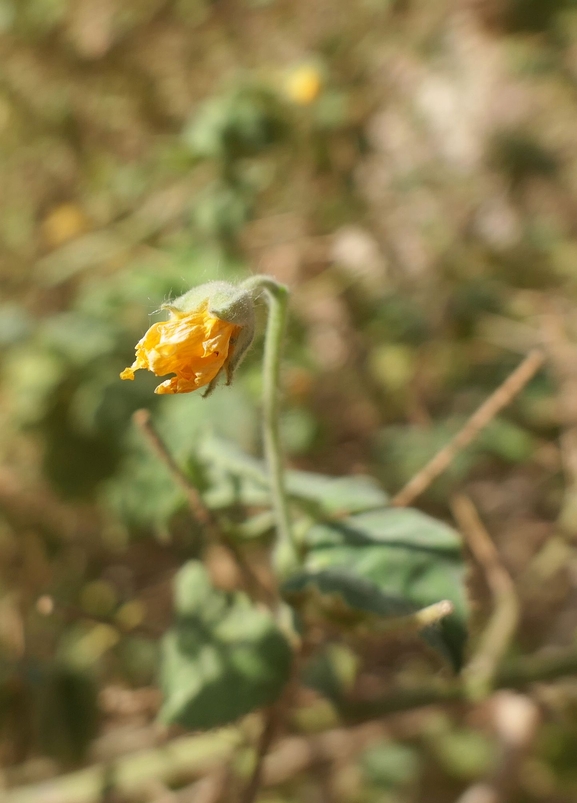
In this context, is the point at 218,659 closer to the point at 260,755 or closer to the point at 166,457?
the point at 260,755

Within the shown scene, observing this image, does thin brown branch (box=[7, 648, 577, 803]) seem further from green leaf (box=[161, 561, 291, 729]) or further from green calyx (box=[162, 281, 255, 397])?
green calyx (box=[162, 281, 255, 397])

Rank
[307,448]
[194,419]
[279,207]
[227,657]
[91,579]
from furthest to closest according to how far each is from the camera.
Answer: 1. [279,207]
2. [91,579]
3. [307,448]
4. [194,419]
5. [227,657]

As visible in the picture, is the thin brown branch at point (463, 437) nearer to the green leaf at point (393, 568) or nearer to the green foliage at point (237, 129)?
the green leaf at point (393, 568)

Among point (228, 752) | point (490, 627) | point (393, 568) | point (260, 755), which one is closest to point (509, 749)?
point (490, 627)

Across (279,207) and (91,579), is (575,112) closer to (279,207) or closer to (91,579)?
(279,207)

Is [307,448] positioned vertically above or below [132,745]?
above

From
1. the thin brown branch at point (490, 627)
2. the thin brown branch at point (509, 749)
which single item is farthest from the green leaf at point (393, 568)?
the thin brown branch at point (509, 749)

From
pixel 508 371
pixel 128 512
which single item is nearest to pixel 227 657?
pixel 128 512
